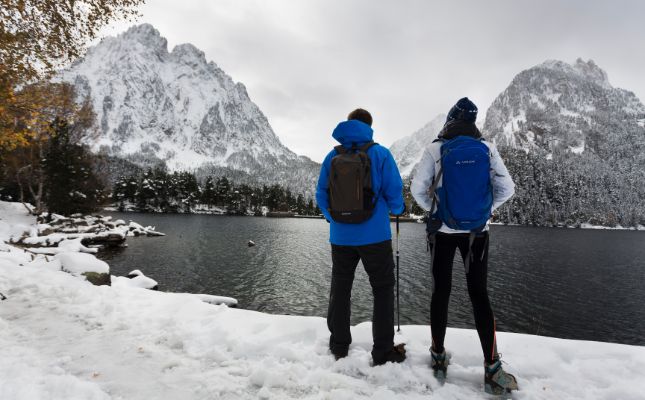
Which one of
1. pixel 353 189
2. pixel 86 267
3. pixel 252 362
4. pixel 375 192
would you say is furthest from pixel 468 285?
pixel 86 267

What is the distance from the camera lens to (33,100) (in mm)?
8406

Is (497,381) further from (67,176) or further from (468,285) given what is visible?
(67,176)

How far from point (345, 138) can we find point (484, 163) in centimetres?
171

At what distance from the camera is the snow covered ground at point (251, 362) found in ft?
10.7

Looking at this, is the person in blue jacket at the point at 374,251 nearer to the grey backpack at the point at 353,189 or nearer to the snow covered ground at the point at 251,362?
the grey backpack at the point at 353,189

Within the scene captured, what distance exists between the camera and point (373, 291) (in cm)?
396

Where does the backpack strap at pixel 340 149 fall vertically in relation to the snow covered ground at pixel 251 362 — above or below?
above

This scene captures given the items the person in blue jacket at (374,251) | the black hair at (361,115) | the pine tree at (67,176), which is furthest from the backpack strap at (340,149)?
the pine tree at (67,176)

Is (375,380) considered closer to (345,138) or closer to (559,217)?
(345,138)

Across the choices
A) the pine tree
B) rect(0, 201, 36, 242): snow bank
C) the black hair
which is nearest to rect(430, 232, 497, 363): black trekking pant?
the black hair

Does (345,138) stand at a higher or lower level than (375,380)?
higher

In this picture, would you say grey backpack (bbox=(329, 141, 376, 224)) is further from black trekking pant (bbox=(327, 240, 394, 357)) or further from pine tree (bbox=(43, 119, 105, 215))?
pine tree (bbox=(43, 119, 105, 215))

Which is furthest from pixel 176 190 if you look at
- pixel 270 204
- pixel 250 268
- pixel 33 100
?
pixel 33 100

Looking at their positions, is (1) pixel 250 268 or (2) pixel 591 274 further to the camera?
(2) pixel 591 274
